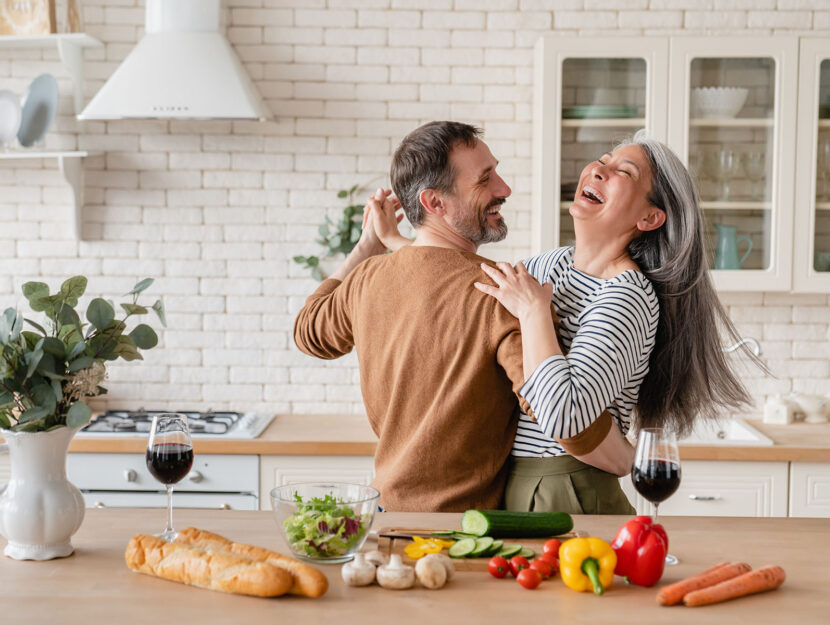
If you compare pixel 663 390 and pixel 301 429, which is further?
pixel 301 429

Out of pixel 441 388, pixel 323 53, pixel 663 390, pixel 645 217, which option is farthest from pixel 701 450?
pixel 323 53

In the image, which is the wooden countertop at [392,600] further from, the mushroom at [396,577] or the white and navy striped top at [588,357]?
the white and navy striped top at [588,357]

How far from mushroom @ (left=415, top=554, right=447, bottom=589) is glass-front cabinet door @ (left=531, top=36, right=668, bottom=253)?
2.13m

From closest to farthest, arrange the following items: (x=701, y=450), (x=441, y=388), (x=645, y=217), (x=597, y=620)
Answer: (x=597, y=620) < (x=441, y=388) < (x=645, y=217) < (x=701, y=450)

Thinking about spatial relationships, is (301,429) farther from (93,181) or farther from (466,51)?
(466,51)

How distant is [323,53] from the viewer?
3752mm

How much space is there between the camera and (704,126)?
3.42m

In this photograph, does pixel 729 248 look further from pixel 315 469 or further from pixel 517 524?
pixel 517 524

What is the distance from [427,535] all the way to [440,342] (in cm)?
42

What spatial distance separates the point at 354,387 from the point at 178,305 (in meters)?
0.81

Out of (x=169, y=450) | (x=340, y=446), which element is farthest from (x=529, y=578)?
(x=340, y=446)

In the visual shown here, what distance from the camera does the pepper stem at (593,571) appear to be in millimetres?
1405

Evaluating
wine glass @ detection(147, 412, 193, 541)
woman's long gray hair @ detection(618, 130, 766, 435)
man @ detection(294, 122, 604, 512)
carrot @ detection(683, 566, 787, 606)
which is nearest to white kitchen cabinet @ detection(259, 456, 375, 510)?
man @ detection(294, 122, 604, 512)

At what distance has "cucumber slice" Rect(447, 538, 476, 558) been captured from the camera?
1556 mm
